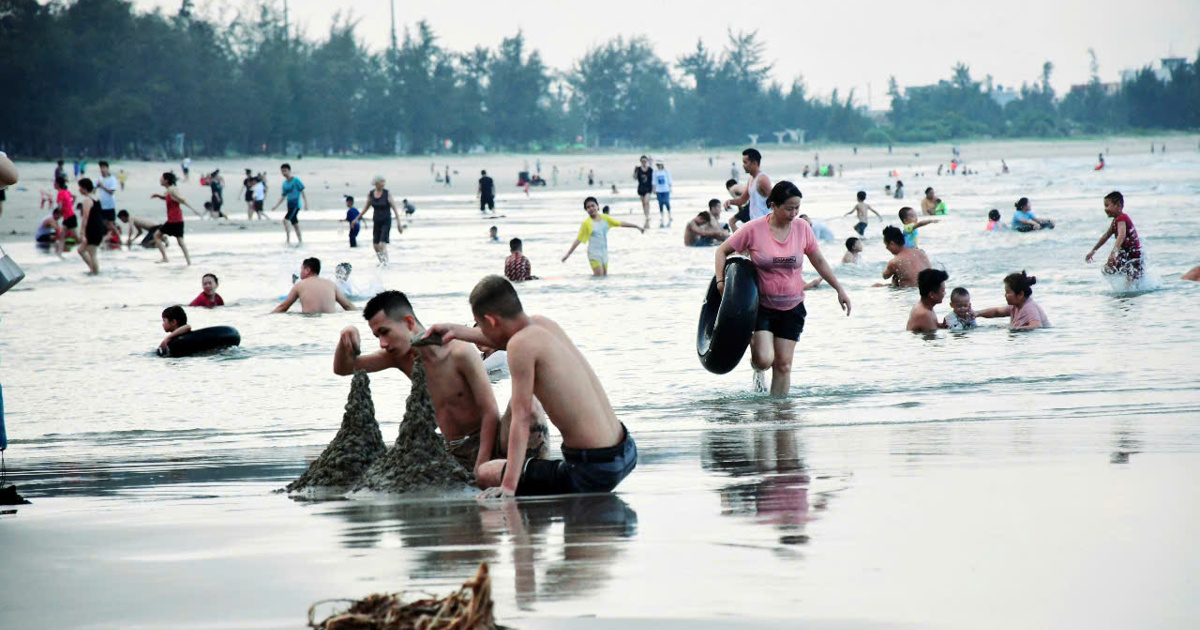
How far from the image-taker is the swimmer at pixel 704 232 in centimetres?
2414

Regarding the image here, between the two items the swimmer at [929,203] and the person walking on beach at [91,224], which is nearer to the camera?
the person walking on beach at [91,224]

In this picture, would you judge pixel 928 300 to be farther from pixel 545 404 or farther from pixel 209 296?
pixel 209 296

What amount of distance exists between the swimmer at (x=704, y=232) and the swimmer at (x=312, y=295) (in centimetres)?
995

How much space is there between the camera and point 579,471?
5.49 m

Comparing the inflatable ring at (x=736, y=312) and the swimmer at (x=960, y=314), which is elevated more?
the inflatable ring at (x=736, y=312)

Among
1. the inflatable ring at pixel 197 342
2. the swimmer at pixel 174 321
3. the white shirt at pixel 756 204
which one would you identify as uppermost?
the white shirt at pixel 756 204

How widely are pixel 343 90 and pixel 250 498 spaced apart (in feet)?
323

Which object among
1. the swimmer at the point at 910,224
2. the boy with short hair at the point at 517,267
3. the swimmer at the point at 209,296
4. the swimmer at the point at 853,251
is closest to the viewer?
the swimmer at the point at 209,296

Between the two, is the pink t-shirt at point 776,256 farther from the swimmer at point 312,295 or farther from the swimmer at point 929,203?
the swimmer at point 929,203

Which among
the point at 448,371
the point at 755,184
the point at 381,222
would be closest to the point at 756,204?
the point at 755,184

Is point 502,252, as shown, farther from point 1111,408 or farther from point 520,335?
point 520,335

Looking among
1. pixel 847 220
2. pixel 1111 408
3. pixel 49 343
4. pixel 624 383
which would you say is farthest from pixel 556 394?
pixel 847 220

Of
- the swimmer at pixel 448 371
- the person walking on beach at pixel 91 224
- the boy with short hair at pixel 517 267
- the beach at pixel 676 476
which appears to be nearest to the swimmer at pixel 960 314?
the beach at pixel 676 476

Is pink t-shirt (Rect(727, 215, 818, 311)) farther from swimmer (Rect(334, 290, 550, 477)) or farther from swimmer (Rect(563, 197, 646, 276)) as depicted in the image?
swimmer (Rect(563, 197, 646, 276))
